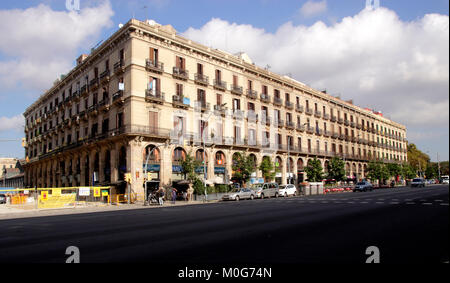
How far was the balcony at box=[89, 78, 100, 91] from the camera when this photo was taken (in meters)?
40.5

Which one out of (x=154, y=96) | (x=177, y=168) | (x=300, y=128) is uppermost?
(x=154, y=96)

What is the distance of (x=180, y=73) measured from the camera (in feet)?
127

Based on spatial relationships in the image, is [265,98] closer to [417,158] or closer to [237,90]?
[237,90]

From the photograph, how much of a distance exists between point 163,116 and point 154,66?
5.46m

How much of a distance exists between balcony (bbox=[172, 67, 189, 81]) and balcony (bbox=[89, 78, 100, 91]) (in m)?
9.67

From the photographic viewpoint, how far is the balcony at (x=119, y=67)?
36.0m

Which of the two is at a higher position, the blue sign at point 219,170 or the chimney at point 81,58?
the chimney at point 81,58

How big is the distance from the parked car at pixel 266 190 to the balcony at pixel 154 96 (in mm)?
14209

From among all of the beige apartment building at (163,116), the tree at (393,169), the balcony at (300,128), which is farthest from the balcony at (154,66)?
the tree at (393,169)

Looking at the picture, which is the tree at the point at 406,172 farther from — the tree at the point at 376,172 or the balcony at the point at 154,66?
the balcony at the point at 154,66

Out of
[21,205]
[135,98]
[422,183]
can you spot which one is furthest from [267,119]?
[21,205]

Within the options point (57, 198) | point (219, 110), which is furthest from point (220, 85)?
point (57, 198)

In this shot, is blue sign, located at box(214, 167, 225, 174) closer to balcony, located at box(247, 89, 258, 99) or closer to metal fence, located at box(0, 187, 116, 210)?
balcony, located at box(247, 89, 258, 99)
